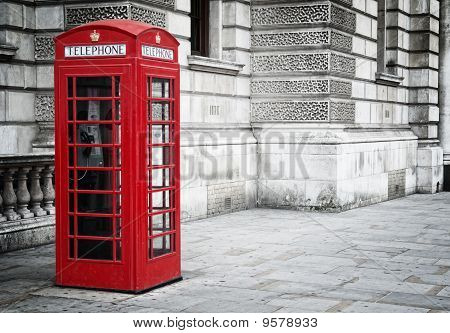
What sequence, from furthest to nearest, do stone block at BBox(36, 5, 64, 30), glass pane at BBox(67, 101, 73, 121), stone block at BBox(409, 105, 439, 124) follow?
stone block at BBox(409, 105, 439, 124) → stone block at BBox(36, 5, 64, 30) → glass pane at BBox(67, 101, 73, 121)

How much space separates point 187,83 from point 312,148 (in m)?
2.80

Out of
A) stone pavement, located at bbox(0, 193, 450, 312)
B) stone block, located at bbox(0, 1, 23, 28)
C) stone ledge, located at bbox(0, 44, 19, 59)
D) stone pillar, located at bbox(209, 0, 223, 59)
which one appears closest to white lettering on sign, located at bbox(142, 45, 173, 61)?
stone pavement, located at bbox(0, 193, 450, 312)

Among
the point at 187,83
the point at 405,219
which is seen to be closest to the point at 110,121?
the point at 187,83

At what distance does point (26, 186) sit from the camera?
980 cm

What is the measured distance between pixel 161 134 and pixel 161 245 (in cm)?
106

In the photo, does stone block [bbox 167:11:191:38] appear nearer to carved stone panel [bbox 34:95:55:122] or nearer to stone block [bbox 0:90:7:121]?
→ carved stone panel [bbox 34:95:55:122]

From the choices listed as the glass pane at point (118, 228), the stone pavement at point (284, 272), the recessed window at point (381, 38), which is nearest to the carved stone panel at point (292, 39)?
the stone pavement at point (284, 272)

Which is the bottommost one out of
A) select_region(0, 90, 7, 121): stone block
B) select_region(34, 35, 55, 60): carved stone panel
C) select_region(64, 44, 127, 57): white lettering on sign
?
select_region(0, 90, 7, 121): stone block

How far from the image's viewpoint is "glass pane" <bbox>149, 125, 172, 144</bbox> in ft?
23.9

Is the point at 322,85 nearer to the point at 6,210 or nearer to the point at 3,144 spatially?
the point at 3,144

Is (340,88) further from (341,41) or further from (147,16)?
(147,16)

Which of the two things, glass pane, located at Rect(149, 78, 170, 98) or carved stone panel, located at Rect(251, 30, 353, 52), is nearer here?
glass pane, located at Rect(149, 78, 170, 98)

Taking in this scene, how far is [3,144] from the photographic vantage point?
11.2 meters

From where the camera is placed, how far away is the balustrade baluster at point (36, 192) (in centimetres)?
984
